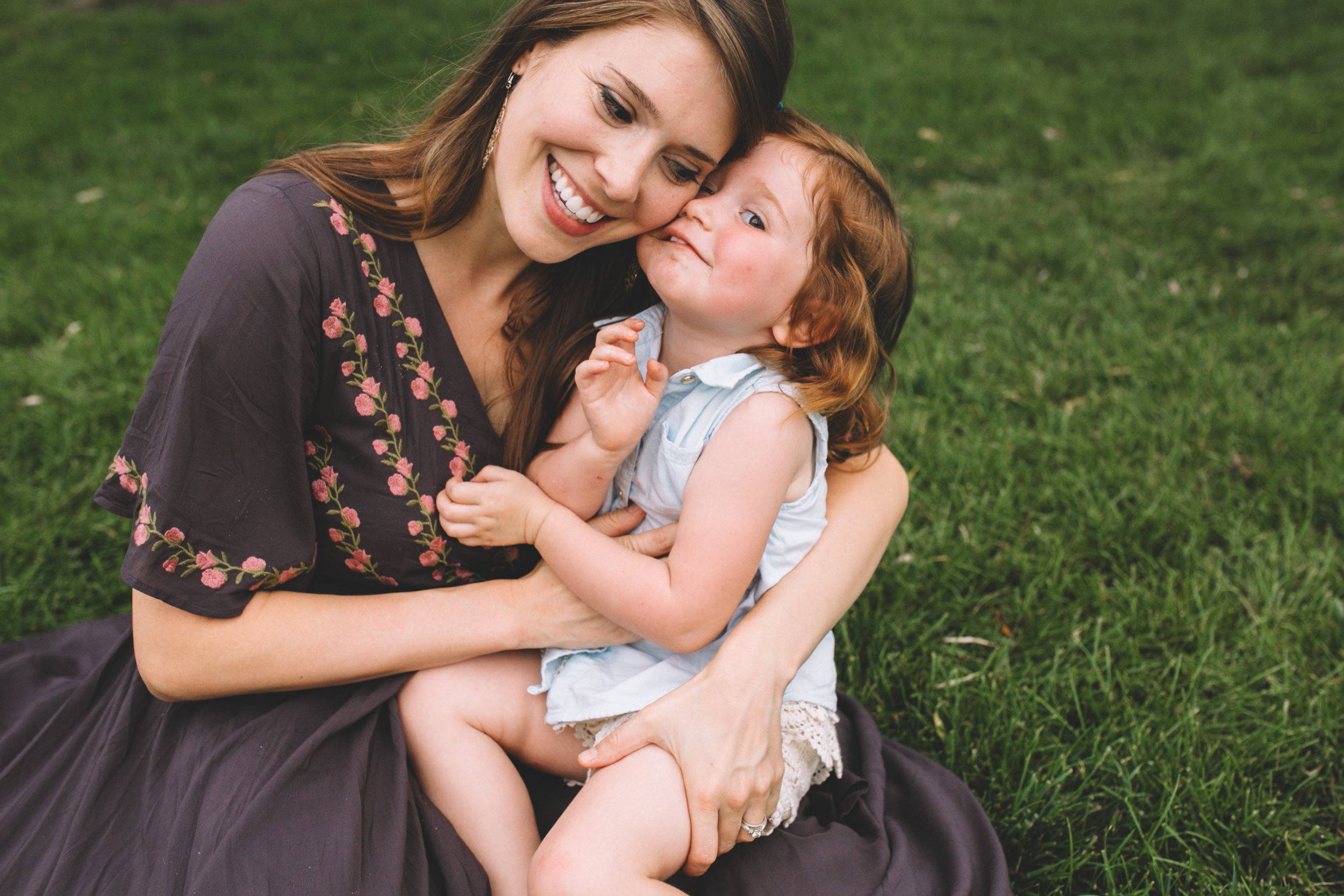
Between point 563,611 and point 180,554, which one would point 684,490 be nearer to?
point 563,611

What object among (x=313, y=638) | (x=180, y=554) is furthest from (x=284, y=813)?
(x=180, y=554)

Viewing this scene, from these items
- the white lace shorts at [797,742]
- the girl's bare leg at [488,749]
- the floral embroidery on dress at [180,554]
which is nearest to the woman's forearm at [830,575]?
the white lace shorts at [797,742]

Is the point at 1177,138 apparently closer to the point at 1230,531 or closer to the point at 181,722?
the point at 1230,531

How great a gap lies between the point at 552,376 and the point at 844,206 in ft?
2.28

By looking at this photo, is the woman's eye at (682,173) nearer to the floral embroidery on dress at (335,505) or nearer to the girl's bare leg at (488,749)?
the floral embroidery on dress at (335,505)

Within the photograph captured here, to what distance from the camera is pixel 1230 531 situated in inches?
108

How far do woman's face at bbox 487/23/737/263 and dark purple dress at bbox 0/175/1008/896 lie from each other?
27 centimetres

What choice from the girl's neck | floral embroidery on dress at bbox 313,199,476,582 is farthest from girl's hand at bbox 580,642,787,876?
the girl's neck

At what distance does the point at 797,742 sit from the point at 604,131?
1212 mm

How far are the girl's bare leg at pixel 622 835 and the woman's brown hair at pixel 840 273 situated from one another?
2.43ft

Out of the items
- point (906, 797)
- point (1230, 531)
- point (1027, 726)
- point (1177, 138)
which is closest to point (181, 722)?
point (906, 797)

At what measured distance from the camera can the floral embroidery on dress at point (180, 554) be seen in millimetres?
1419

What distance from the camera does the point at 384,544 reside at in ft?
5.62

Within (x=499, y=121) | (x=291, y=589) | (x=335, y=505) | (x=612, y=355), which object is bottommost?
(x=291, y=589)
